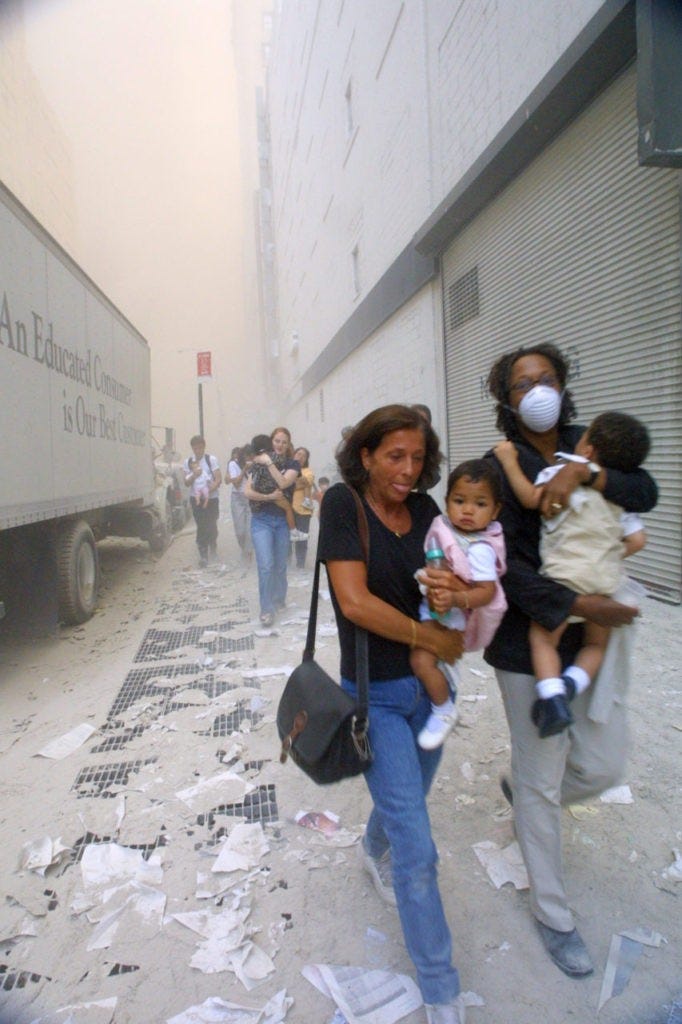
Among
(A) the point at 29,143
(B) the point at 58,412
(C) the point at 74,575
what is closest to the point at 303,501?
(C) the point at 74,575

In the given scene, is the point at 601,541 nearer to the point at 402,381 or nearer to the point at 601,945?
the point at 601,945

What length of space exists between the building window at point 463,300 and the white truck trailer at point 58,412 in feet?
15.5

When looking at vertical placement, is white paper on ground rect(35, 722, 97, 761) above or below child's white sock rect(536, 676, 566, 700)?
below

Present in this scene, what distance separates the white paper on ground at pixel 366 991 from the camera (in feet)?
5.94

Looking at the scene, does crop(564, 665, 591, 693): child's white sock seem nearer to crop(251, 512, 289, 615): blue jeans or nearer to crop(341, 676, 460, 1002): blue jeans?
crop(341, 676, 460, 1002): blue jeans

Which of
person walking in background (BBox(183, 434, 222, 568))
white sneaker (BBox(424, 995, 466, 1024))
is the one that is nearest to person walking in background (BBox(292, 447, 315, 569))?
person walking in background (BBox(183, 434, 222, 568))

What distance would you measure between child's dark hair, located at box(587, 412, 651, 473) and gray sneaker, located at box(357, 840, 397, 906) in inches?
66.0

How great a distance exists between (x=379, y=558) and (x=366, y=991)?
1355mm

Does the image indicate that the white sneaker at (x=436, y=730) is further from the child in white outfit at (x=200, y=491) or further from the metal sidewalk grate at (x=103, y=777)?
the child in white outfit at (x=200, y=491)

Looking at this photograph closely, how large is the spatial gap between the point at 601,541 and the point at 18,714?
409 cm

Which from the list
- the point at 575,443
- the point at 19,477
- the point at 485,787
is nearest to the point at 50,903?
the point at 485,787

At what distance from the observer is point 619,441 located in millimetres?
1764

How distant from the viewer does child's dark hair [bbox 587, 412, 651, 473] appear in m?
1.76

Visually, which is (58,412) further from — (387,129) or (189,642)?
(387,129)
